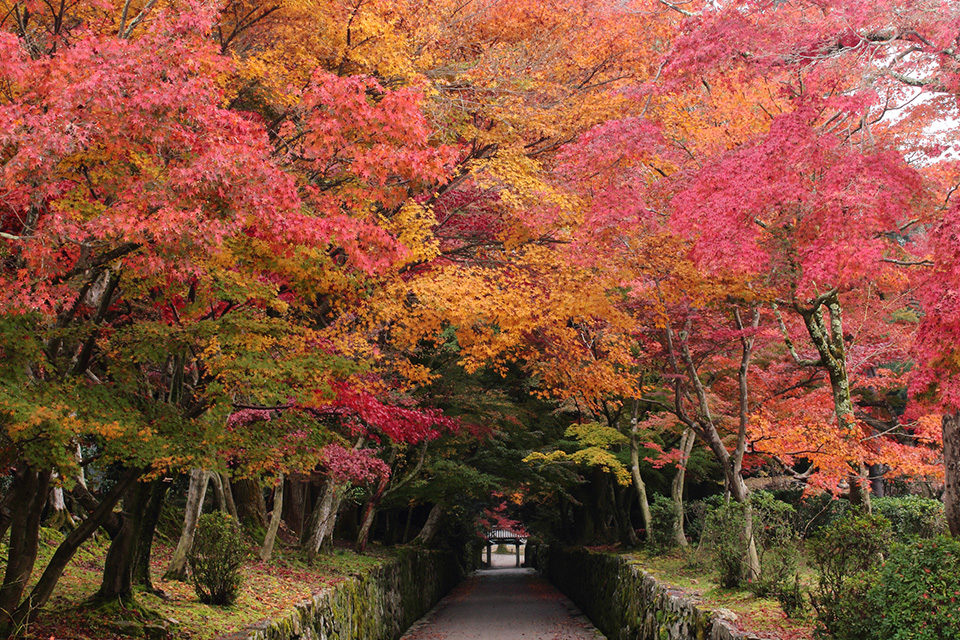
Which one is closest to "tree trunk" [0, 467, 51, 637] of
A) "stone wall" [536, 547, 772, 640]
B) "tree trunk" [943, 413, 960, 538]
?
"stone wall" [536, 547, 772, 640]

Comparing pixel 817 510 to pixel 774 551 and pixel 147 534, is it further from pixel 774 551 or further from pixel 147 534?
pixel 147 534

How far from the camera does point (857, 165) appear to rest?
6.60 meters

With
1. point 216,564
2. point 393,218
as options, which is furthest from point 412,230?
point 216,564

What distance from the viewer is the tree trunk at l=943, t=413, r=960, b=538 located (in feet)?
21.4

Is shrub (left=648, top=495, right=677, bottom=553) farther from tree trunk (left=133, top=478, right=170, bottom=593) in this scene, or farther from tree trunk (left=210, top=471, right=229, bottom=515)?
tree trunk (left=133, top=478, right=170, bottom=593)

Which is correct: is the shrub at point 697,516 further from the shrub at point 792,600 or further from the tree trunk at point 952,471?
the tree trunk at point 952,471

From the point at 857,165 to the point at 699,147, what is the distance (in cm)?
401

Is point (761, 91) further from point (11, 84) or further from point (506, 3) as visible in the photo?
point (11, 84)

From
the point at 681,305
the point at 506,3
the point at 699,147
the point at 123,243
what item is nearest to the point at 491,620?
the point at 681,305

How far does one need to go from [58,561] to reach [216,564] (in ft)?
9.43

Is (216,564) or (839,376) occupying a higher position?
(839,376)

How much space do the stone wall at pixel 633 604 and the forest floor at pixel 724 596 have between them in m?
0.24

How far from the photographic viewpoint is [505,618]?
18.8 metres

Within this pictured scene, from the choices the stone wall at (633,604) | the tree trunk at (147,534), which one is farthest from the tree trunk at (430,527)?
the tree trunk at (147,534)
